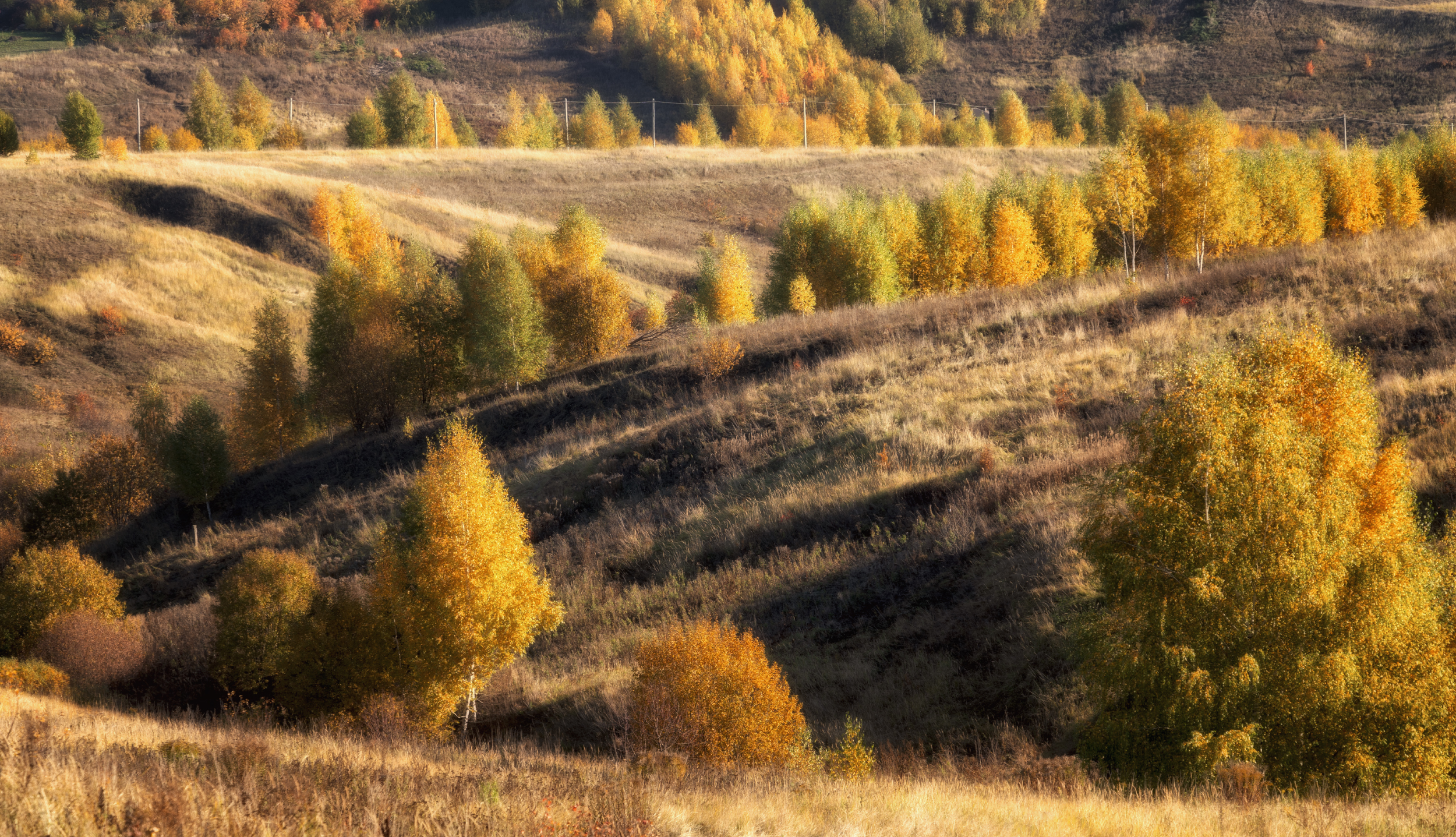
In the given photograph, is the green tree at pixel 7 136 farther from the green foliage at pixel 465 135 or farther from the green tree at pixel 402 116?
the green foliage at pixel 465 135

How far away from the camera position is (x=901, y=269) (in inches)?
2467

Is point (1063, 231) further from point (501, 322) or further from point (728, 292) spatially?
point (501, 322)

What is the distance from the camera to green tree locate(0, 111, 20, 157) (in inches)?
2869

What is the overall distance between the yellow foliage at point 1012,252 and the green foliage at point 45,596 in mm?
47608

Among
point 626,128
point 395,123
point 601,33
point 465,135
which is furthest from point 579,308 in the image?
point 601,33

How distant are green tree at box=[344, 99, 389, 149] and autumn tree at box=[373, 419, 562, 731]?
9575 centimetres

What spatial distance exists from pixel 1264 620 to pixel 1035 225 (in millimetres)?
55842

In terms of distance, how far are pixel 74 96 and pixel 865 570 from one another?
78.6 metres

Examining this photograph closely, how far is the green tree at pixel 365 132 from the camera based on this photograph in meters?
106

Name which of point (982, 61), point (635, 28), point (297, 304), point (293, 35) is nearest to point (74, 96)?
point (297, 304)

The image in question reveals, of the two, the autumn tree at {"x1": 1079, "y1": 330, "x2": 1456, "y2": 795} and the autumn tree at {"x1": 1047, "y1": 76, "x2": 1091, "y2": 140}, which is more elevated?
the autumn tree at {"x1": 1047, "y1": 76, "x2": 1091, "y2": 140}

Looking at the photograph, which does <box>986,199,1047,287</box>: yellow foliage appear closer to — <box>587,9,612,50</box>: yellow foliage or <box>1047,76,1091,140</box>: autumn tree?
<box>1047,76,1091,140</box>: autumn tree

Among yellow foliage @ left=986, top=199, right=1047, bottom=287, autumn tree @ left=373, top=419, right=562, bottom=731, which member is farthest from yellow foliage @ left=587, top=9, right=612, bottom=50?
autumn tree @ left=373, top=419, right=562, bottom=731

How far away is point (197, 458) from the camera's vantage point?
42688 mm
